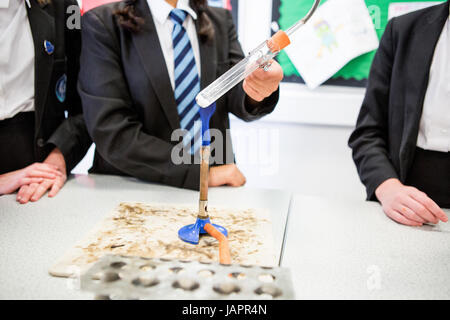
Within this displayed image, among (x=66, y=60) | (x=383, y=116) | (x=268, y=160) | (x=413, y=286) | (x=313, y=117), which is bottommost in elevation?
(x=268, y=160)

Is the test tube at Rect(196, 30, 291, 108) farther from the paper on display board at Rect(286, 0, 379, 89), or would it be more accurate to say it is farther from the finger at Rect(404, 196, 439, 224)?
the paper on display board at Rect(286, 0, 379, 89)

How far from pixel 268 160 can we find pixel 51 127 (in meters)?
1.19

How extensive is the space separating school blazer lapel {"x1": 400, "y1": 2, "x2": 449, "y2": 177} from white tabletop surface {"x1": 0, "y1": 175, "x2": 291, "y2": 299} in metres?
0.37

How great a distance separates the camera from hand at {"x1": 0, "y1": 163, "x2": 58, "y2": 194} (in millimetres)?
1026

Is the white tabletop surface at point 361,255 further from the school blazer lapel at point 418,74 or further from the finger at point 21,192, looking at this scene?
the finger at point 21,192

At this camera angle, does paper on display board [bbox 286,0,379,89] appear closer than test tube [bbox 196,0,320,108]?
No

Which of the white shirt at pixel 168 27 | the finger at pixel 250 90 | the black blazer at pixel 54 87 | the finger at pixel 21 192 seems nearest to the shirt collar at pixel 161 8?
the white shirt at pixel 168 27

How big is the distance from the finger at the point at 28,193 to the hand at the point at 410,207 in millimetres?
899

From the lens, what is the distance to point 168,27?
1.18 meters

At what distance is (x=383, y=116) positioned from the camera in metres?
1.21

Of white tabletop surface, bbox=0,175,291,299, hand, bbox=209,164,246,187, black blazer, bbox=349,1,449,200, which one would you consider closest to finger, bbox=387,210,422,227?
black blazer, bbox=349,1,449,200

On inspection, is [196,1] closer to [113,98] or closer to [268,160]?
[113,98]

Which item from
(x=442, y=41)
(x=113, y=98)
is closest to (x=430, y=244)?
(x=442, y=41)
